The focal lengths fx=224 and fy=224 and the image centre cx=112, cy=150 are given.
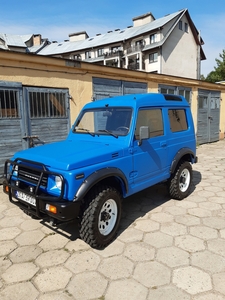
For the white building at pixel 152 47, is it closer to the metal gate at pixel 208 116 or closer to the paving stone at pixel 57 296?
the metal gate at pixel 208 116

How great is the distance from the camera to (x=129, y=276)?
95.0 inches

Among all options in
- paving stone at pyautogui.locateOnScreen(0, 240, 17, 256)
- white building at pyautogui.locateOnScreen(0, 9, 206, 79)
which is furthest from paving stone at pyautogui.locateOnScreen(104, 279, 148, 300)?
white building at pyautogui.locateOnScreen(0, 9, 206, 79)

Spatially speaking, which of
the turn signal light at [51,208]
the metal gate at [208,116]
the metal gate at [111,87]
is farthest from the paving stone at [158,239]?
the metal gate at [208,116]

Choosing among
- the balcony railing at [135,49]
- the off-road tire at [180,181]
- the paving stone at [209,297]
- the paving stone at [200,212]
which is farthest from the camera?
the balcony railing at [135,49]

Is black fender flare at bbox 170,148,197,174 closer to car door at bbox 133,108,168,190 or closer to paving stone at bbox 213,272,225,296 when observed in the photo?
car door at bbox 133,108,168,190

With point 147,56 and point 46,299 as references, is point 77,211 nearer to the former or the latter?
point 46,299

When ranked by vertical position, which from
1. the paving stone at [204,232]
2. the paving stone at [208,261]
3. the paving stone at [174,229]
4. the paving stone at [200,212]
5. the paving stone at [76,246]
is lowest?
the paving stone at [208,261]

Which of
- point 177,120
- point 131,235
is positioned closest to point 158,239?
point 131,235

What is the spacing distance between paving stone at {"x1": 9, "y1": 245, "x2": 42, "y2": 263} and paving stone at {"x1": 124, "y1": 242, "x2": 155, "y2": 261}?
45.0 inches

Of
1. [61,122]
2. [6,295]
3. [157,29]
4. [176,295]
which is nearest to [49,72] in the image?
[61,122]

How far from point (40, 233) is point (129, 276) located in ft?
5.10

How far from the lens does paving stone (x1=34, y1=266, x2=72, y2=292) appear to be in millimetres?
2283

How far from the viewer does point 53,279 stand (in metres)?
2.39

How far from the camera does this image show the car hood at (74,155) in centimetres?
264
